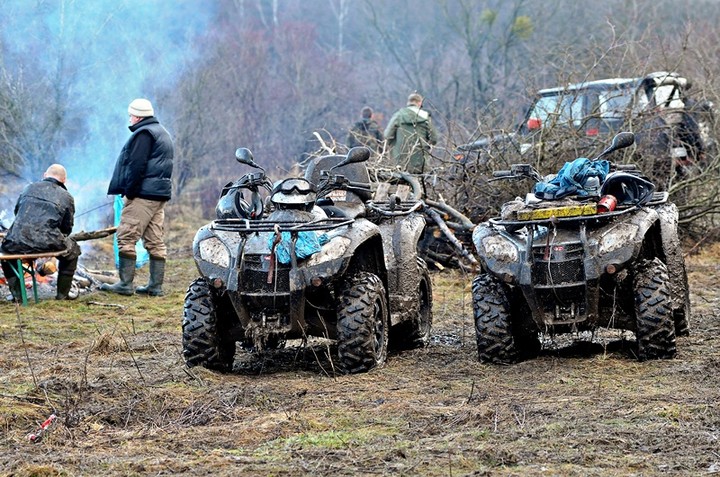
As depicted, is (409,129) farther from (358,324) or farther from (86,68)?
(358,324)

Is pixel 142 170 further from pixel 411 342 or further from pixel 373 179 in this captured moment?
pixel 411 342

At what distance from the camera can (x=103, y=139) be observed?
1702 centimetres

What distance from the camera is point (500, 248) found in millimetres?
8211

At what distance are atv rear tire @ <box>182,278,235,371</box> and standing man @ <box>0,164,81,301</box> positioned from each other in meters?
4.32

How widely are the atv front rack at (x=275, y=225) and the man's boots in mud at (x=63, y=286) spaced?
15.4 ft

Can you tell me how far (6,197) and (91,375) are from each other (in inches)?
328

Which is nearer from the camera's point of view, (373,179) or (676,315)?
(676,315)

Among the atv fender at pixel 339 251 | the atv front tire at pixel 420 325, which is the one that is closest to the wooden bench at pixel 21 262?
the atv front tire at pixel 420 325

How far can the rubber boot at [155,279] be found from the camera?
42.4 ft

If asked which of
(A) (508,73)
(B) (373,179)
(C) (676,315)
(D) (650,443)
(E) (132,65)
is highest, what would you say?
(A) (508,73)

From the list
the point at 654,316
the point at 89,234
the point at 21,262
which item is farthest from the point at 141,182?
the point at 654,316

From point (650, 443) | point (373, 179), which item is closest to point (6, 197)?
point (373, 179)

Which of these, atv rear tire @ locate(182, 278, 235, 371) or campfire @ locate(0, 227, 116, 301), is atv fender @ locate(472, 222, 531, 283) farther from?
campfire @ locate(0, 227, 116, 301)

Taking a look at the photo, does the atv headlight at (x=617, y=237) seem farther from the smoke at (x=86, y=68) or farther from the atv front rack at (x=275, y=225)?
the smoke at (x=86, y=68)
